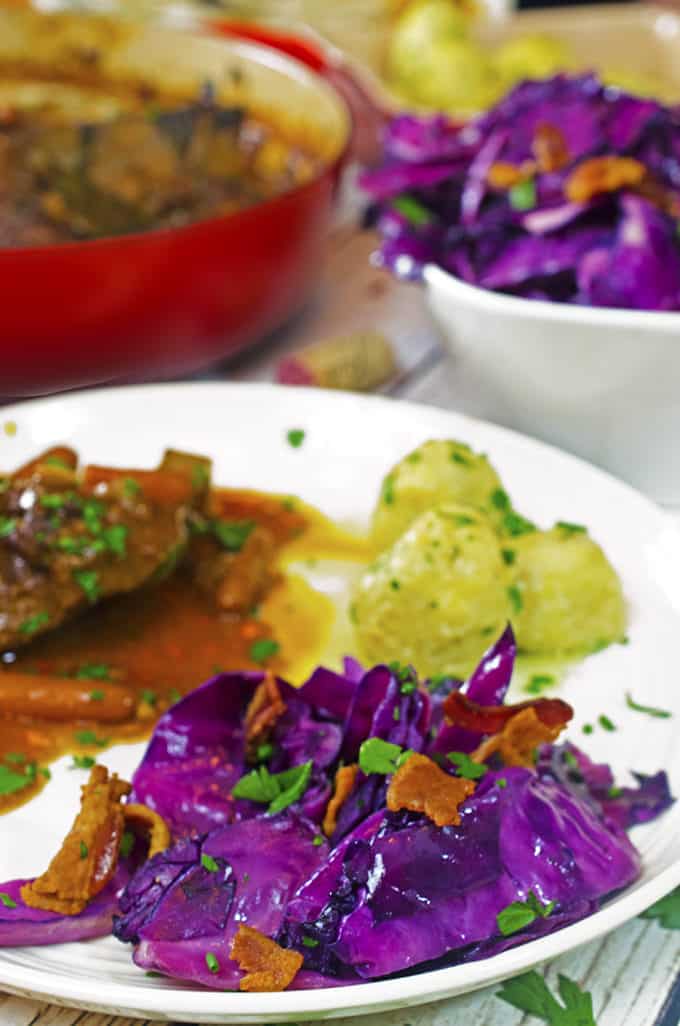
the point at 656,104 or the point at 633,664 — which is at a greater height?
the point at 656,104

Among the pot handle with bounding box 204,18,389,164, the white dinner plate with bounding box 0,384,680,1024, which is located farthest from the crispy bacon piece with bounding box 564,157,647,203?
the pot handle with bounding box 204,18,389,164

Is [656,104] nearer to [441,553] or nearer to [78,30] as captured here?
[441,553]

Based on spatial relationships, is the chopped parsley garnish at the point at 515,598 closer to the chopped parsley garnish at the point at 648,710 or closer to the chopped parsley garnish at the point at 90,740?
the chopped parsley garnish at the point at 648,710

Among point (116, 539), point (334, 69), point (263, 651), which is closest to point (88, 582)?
point (116, 539)

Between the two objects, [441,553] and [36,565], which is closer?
[441,553]

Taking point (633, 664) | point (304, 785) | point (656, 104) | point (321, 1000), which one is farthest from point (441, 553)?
point (656, 104)

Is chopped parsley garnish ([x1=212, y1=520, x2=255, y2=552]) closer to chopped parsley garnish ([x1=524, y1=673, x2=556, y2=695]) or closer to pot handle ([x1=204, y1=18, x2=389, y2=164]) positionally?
chopped parsley garnish ([x1=524, y1=673, x2=556, y2=695])

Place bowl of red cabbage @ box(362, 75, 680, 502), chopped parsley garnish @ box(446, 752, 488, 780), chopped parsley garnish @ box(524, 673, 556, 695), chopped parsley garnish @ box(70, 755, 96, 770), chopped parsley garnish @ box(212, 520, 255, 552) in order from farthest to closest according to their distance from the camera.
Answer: bowl of red cabbage @ box(362, 75, 680, 502) → chopped parsley garnish @ box(212, 520, 255, 552) → chopped parsley garnish @ box(524, 673, 556, 695) → chopped parsley garnish @ box(70, 755, 96, 770) → chopped parsley garnish @ box(446, 752, 488, 780)
